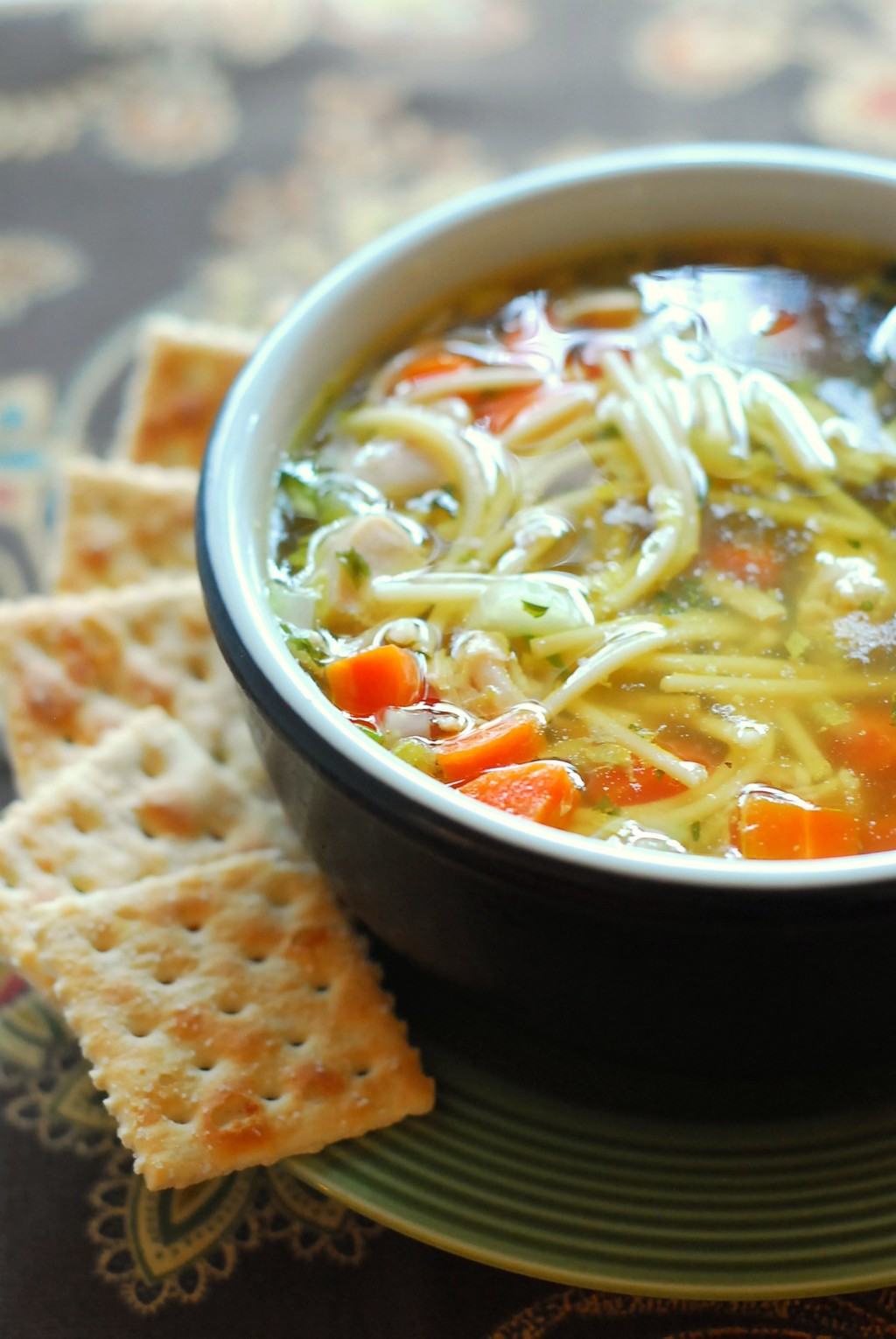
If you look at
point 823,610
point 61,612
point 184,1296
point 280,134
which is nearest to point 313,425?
point 61,612

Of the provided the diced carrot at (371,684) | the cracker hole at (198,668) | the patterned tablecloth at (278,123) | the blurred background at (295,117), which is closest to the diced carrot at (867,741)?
the diced carrot at (371,684)

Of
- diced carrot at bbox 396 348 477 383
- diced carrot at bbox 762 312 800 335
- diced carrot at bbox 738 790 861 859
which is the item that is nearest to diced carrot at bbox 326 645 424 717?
diced carrot at bbox 738 790 861 859

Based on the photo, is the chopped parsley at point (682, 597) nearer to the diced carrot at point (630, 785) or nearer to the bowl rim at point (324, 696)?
the diced carrot at point (630, 785)

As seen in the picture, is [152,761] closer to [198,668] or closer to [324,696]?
[198,668]

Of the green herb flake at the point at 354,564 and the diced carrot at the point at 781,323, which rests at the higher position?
the diced carrot at the point at 781,323

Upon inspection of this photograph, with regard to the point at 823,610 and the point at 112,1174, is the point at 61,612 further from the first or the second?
the point at 823,610

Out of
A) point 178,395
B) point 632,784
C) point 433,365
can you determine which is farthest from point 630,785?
point 178,395
